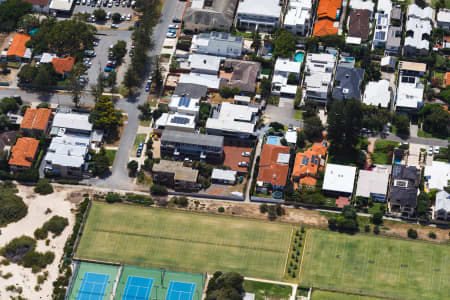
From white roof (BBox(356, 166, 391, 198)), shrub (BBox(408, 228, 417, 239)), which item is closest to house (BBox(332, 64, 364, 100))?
white roof (BBox(356, 166, 391, 198))

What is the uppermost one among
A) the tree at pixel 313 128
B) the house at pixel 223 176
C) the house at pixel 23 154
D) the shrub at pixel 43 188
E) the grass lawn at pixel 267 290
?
the tree at pixel 313 128

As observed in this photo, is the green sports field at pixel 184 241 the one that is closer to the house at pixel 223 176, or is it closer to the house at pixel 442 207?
the house at pixel 223 176

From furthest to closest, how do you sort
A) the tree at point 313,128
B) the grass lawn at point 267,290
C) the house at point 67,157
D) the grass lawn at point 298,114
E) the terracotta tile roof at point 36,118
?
the grass lawn at point 298,114, the terracotta tile roof at point 36,118, the tree at point 313,128, the house at point 67,157, the grass lawn at point 267,290

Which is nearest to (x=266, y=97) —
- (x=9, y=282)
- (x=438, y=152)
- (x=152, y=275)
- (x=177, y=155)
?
(x=177, y=155)

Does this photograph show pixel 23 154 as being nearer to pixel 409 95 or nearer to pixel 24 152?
pixel 24 152

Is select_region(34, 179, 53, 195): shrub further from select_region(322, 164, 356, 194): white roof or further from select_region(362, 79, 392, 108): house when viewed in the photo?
select_region(362, 79, 392, 108): house

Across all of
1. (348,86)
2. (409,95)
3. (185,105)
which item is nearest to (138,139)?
(185,105)

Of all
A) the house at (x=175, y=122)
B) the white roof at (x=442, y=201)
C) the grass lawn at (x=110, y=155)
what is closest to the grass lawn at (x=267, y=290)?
the white roof at (x=442, y=201)
